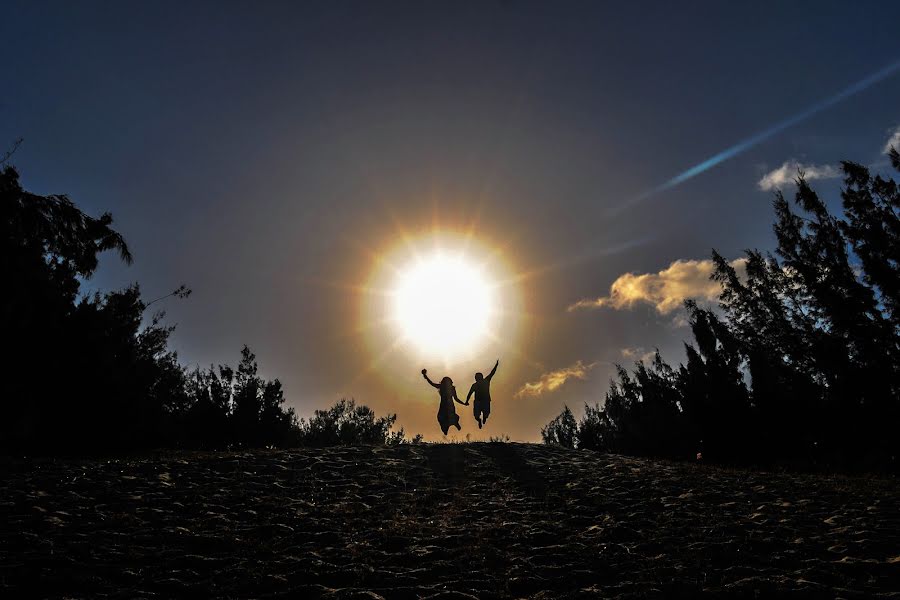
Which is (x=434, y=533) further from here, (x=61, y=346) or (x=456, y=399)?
(x=61, y=346)

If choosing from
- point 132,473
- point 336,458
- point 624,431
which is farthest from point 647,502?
point 624,431

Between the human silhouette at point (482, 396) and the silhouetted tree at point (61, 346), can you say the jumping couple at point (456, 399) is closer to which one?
the human silhouette at point (482, 396)

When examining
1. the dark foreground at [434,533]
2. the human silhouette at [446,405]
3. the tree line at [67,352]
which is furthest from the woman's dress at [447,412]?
the tree line at [67,352]

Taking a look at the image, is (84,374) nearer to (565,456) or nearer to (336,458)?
(336,458)

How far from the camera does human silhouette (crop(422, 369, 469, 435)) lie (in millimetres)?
15473

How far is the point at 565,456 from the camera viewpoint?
13117 millimetres

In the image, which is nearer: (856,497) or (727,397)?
(856,497)

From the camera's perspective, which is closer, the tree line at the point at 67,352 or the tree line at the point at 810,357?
the tree line at the point at 67,352

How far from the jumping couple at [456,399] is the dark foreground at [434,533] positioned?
14.5ft

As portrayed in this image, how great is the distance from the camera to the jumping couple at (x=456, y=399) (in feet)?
50.8

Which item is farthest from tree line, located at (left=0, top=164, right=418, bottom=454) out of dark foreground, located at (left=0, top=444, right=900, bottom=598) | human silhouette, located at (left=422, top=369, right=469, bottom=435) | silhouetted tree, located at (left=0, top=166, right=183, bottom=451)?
human silhouette, located at (left=422, top=369, right=469, bottom=435)

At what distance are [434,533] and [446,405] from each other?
867 cm

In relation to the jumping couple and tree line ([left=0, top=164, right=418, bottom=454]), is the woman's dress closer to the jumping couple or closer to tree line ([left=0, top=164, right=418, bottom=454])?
the jumping couple

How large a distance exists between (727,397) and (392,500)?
→ 27.6m
